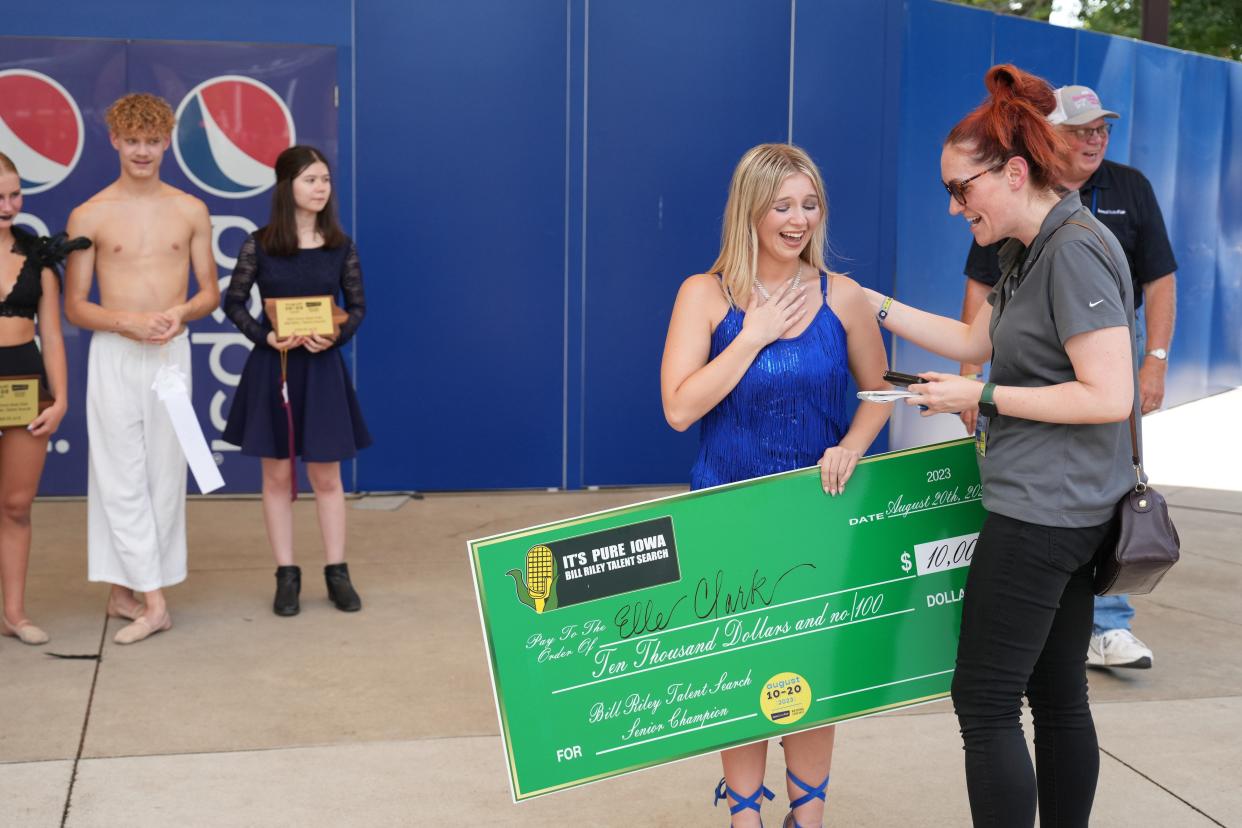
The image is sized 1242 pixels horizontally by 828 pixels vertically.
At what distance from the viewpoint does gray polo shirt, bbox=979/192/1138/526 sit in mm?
2613

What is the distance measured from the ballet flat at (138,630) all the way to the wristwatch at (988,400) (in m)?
3.53

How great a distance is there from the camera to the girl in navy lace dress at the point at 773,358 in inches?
117

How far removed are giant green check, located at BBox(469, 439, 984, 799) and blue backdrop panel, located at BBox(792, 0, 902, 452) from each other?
4.86m

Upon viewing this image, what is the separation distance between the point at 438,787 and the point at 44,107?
4965 millimetres

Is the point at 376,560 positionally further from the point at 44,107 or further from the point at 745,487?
the point at 745,487

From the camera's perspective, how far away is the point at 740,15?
307 inches

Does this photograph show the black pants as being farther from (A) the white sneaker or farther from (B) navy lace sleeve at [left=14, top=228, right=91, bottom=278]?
(B) navy lace sleeve at [left=14, top=228, right=91, bottom=278]

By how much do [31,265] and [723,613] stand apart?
3.18 meters

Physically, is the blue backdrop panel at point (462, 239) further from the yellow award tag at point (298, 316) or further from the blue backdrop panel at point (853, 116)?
the yellow award tag at point (298, 316)

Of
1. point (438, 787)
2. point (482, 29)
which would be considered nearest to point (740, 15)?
point (482, 29)

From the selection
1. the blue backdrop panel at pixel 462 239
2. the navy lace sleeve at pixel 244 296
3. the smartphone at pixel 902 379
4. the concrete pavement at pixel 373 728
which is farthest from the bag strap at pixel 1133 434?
the blue backdrop panel at pixel 462 239

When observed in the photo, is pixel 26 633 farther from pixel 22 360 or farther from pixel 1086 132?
pixel 1086 132

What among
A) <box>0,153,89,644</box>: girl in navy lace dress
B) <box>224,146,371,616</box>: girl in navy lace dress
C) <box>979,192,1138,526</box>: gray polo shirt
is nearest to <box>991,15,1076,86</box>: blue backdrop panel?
<box>224,146,371,616</box>: girl in navy lace dress

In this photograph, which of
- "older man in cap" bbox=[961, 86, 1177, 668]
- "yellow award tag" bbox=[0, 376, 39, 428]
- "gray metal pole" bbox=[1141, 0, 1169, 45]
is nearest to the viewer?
"older man in cap" bbox=[961, 86, 1177, 668]
